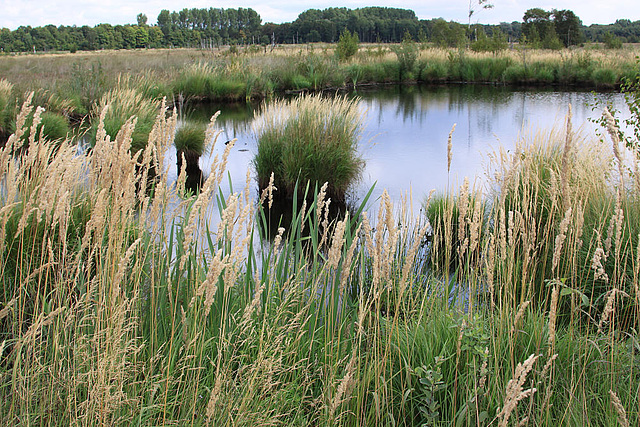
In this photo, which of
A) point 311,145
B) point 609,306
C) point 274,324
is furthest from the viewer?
point 311,145

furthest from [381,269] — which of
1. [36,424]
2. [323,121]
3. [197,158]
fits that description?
[197,158]

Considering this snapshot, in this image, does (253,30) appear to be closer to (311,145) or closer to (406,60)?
(406,60)

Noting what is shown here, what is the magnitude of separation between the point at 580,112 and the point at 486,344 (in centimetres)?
1407

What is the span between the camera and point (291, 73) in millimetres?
19344

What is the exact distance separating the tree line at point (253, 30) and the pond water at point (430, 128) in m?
27.1

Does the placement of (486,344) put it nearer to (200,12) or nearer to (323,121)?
(323,121)

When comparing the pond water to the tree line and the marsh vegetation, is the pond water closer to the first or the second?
the marsh vegetation


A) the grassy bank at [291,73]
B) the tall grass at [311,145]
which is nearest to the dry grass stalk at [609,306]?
the tall grass at [311,145]

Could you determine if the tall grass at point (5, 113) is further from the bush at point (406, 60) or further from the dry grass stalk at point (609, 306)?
the bush at point (406, 60)

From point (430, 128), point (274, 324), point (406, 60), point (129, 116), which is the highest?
point (406, 60)

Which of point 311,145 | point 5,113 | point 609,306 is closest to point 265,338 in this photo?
point 609,306

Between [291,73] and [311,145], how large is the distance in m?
13.3

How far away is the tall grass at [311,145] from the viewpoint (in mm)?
6875

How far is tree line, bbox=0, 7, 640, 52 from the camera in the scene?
5925cm
